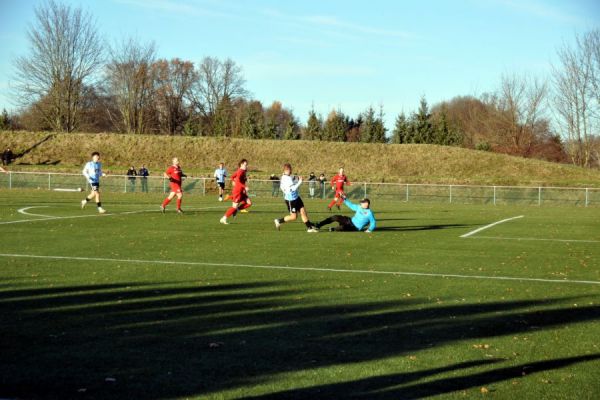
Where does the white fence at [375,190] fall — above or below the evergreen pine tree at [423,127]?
below

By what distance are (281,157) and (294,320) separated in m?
61.4

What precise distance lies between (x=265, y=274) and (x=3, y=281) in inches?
157

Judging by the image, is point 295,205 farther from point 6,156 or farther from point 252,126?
point 252,126

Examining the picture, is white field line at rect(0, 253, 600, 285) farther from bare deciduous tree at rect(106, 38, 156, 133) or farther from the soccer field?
bare deciduous tree at rect(106, 38, 156, 133)

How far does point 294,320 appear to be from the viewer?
8219 millimetres

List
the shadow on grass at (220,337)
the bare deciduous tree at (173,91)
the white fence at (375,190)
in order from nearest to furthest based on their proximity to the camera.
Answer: the shadow on grass at (220,337) < the white fence at (375,190) < the bare deciduous tree at (173,91)

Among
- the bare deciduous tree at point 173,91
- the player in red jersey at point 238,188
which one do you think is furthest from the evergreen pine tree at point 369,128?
the player in red jersey at point 238,188

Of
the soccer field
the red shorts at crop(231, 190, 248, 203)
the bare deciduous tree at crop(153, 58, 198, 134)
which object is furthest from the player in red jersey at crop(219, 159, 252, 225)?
the bare deciduous tree at crop(153, 58, 198, 134)

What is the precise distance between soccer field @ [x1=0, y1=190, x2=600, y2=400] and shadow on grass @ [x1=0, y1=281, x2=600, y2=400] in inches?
0.9

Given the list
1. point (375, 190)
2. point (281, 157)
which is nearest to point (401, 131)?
point (281, 157)

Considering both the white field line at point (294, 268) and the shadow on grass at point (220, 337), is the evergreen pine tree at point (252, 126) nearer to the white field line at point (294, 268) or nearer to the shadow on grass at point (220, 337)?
the white field line at point (294, 268)

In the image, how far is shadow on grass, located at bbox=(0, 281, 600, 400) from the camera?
18.9 feet

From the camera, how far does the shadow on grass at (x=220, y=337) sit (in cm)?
575

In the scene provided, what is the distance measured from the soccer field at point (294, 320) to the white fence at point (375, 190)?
102 ft
